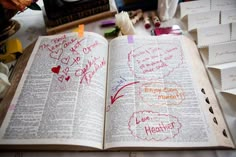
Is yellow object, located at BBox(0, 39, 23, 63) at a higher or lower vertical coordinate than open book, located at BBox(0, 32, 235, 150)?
higher

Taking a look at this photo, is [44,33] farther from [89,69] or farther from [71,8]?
[89,69]

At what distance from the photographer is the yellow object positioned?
0.59 m

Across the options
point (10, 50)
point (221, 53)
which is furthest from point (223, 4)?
point (10, 50)

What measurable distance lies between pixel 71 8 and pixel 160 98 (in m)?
0.36

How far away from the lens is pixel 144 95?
48 centimetres

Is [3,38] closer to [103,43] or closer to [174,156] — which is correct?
[103,43]

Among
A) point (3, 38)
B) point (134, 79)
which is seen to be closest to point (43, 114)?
point (134, 79)

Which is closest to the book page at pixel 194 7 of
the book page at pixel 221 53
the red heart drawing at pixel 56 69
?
the book page at pixel 221 53

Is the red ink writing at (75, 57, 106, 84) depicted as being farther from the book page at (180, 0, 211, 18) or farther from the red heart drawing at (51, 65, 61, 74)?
the book page at (180, 0, 211, 18)

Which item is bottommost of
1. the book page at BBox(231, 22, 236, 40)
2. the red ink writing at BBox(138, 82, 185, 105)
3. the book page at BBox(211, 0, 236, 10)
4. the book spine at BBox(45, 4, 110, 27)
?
the red ink writing at BBox(138, 82, 185, 105)

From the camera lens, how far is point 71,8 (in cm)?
65

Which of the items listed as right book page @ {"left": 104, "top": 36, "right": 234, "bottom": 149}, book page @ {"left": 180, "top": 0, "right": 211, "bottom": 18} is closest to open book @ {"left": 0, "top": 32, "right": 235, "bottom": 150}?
right book page @ {"left": 104, "top": 36, "right": 234, "bottom": 149}

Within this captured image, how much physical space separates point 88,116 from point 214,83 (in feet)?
0.91

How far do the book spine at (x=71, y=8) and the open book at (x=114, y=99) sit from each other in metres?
0.09
